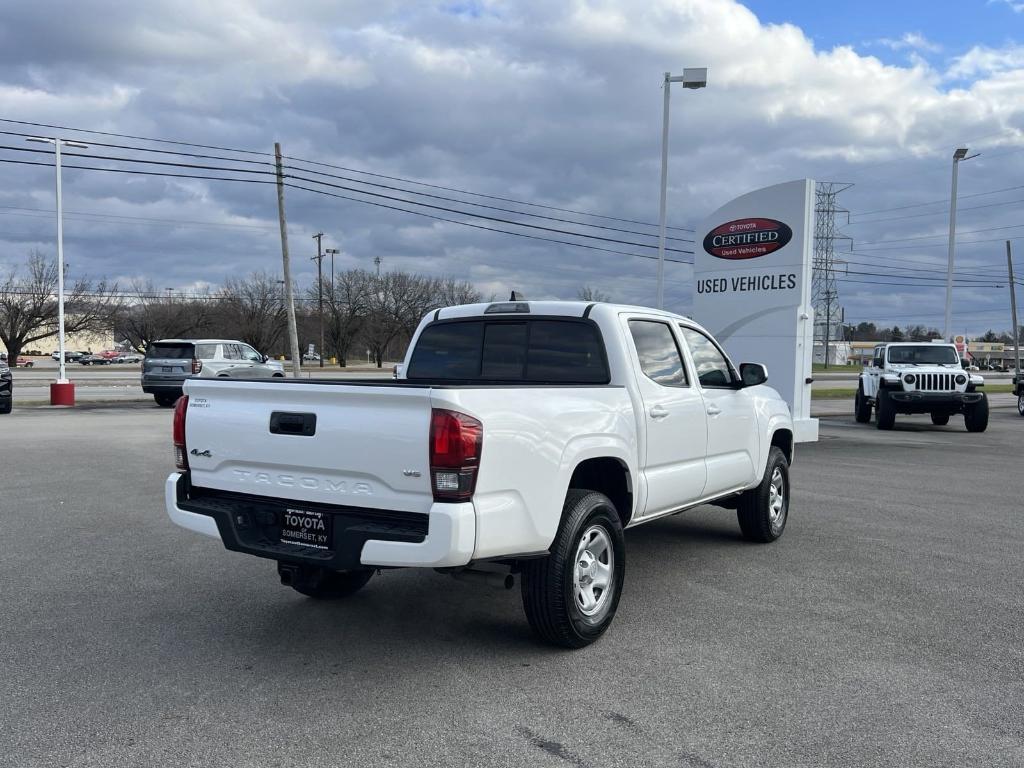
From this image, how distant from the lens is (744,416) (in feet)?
21.9

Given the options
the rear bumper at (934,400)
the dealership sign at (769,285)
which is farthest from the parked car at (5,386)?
the rear bumper at (934,400)

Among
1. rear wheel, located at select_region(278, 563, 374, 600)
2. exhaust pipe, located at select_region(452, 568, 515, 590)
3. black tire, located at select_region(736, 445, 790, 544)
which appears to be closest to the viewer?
exhaust pipe, located at select_region(452, 568, 515, 590)

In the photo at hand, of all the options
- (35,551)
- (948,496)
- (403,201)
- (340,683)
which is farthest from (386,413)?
(403,201)

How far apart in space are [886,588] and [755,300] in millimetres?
10696

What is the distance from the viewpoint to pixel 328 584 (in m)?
5.47

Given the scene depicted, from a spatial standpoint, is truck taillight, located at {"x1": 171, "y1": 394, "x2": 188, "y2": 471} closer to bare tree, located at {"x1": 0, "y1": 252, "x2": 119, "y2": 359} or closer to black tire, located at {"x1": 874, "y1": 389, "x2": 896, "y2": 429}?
black tire, located at {"x1": 874, "y1": 389, "x2": 896, "y2": 429}

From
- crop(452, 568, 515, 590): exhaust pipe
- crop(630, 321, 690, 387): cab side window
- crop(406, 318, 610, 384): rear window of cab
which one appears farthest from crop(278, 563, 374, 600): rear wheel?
crop(630, 321, 690, 387): cab side window

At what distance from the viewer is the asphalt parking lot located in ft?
11.3

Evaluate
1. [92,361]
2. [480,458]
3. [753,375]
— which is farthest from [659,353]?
[92,361]

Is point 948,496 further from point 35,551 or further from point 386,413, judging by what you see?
point 35,551

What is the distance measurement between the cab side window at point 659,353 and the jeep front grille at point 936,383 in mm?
15320

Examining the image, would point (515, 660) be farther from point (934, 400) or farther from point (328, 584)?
point (934, 400)

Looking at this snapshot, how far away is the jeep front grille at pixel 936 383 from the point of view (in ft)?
61.9

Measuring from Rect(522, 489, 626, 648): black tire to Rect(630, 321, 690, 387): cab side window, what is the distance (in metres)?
1.17
